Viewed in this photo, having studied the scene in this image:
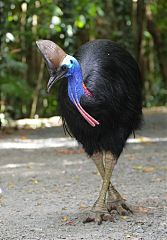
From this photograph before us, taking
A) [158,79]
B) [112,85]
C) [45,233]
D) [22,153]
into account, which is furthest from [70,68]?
[158,79]

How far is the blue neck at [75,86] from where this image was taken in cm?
501

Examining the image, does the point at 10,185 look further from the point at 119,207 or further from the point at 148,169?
the point at 119,207

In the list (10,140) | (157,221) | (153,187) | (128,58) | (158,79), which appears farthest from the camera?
(158,79)

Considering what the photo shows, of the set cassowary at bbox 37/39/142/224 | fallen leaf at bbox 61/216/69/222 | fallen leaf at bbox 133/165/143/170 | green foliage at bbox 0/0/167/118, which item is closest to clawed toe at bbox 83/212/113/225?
cassowary at bbox 37/39/142/224

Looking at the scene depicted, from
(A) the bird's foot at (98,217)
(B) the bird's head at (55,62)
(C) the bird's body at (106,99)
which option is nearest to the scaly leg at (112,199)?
(C) the bird's body at (106,99)

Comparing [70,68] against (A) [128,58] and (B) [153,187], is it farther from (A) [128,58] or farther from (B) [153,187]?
(B) [153,187]

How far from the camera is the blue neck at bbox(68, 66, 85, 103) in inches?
197

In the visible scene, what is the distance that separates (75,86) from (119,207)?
128 centimetres

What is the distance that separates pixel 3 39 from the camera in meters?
14.0

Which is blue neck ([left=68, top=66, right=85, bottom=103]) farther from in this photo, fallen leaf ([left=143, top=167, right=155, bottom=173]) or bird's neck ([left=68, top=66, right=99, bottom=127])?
fallen leaf ([left=143, top=167, right=155, bottom=173])

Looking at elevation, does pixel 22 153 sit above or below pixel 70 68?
below

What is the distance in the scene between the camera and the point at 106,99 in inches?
205

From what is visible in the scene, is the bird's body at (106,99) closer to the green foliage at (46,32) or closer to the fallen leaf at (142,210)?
the fallen leaf at (142,210)

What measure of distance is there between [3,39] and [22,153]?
13.5 feet
